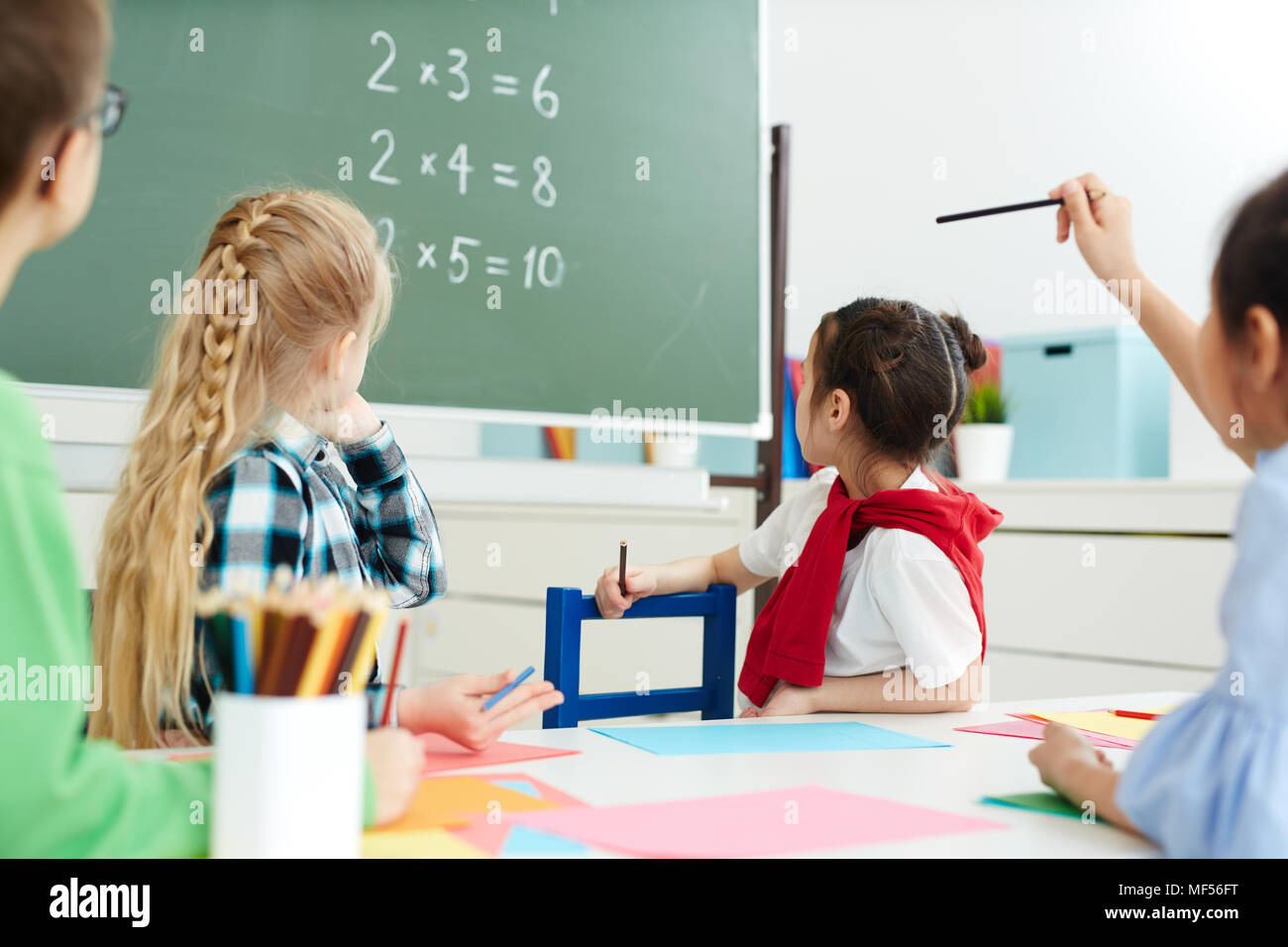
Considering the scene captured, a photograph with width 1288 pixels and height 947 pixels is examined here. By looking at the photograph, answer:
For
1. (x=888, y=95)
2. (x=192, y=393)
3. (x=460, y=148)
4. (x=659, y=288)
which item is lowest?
(x=192, y=393)

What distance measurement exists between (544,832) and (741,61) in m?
1.79

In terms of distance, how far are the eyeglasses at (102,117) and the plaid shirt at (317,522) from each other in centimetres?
26

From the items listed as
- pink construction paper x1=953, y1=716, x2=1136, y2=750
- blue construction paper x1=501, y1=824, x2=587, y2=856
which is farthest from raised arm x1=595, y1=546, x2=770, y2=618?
blue construction paper x1=501, y1=824, x2=587, y2=856

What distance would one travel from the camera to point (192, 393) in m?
1.01

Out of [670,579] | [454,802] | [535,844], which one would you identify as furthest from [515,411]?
[535,844]

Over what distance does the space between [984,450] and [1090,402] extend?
0.27 metres

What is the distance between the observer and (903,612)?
1.29m

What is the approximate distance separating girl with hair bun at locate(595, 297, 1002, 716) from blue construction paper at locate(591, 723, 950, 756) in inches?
7.3

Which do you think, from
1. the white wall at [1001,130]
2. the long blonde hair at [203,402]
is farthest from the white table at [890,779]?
the white wall at [1001,130]

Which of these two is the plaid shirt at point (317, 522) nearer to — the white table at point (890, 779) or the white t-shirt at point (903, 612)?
the white table at point (890, 779)

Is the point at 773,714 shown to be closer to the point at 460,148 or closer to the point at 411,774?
the point at 411,774

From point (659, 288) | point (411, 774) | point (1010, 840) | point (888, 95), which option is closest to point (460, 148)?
point (659, 288)

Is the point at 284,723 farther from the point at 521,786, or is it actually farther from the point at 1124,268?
the point at 1124,268
